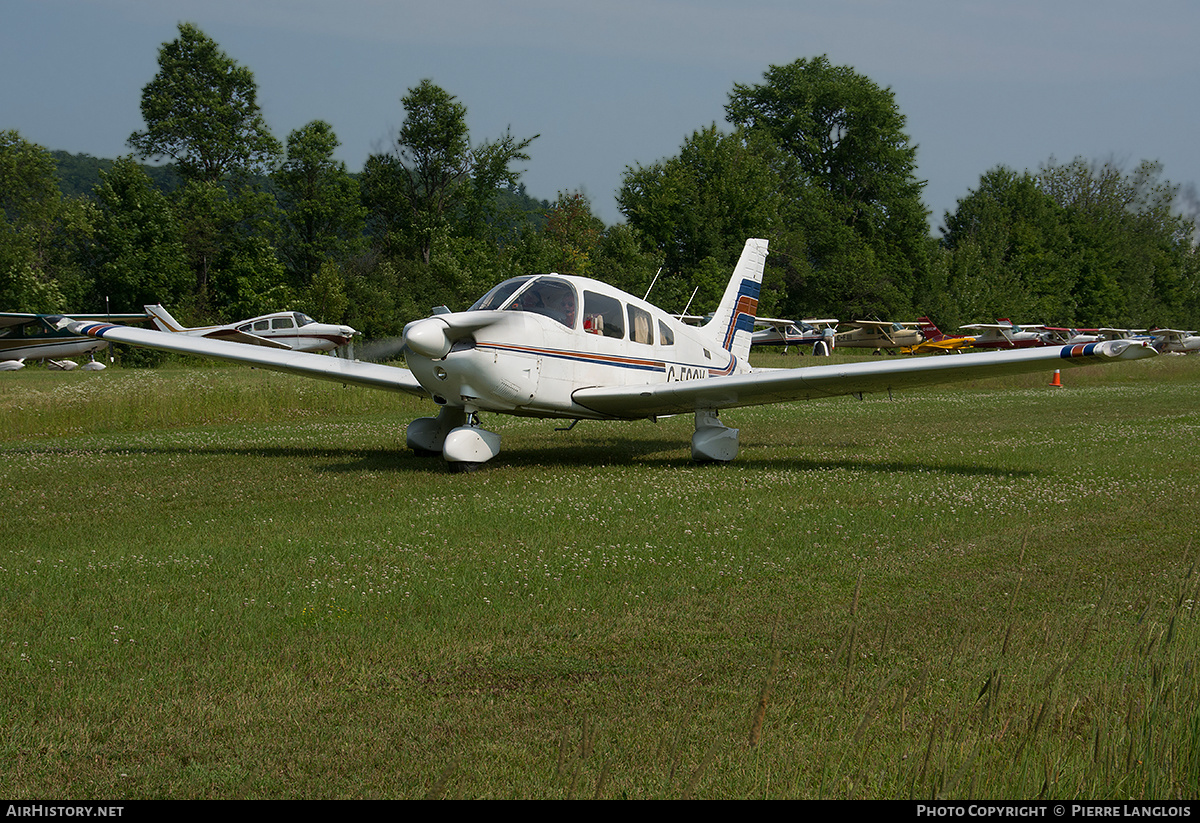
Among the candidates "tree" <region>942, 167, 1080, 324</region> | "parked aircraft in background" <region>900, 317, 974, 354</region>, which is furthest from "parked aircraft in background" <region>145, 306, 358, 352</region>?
"tree" <region>942, 167, 1080, 324</region>

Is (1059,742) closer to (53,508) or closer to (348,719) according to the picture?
(348,719)

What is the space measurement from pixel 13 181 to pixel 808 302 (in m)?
56.4

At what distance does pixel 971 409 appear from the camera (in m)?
22.8

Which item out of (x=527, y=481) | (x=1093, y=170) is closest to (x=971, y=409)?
(x=527, y=481)

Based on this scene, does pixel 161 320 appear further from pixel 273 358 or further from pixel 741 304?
pixel 741 304

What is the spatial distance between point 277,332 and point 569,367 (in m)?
29.3

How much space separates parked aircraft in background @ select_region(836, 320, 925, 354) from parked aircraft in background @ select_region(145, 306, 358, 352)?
110 ft

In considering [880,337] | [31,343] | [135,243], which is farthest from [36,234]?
[880,337]

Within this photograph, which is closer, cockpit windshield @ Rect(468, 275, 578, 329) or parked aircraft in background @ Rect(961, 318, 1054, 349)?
cockpit windshield @ Rect(468, 275, 578, 329)

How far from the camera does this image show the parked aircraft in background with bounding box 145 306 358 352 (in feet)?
125

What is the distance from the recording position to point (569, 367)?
12.6 metres

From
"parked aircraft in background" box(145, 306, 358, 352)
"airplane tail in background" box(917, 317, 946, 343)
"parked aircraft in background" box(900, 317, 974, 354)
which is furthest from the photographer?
"airplane tail in background" box(917, 317, 946, 343)

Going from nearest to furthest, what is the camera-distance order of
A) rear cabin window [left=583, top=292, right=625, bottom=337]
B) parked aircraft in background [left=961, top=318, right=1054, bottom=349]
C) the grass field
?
the grass field < rear cabin window [left=583, top=292, right=625, bottom=337] < parked aircraft in background [left=961, top=318, right=1054, bottom=349]

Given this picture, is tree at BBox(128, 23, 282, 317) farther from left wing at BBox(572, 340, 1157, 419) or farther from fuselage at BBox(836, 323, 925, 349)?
left wing at BBox(572, 340, 1157, 419)
